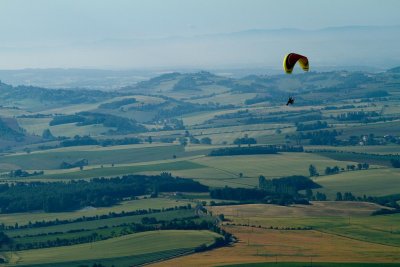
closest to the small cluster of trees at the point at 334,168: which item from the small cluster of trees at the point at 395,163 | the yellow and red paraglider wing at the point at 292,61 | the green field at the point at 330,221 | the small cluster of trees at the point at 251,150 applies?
the small cluster of trees at the point at 395,163

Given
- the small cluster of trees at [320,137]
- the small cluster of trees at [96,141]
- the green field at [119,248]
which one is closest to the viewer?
the green field at [119,248]

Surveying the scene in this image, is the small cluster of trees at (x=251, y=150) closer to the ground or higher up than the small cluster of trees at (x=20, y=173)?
higher up

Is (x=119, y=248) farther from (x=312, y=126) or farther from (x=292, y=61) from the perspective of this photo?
(x=312, y=126)

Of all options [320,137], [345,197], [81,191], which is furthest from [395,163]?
[81,191]

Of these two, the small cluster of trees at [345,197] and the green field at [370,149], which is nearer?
the small cluster of trees at [345,197]

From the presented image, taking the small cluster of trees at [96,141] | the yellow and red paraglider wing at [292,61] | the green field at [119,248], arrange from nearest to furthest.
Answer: the yellow and red paraglider wing at [292,61], the green field at [119,248], the small cluster of trees at [96,141]

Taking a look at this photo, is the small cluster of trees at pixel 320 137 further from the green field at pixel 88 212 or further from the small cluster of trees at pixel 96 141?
the green field at pixel 88 212

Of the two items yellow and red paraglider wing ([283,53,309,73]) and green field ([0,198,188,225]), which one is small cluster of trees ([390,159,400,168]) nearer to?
green field ([0,198,188,225])

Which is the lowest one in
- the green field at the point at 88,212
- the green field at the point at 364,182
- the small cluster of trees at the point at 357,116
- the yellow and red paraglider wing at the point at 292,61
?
the green field at the point at 88,212
